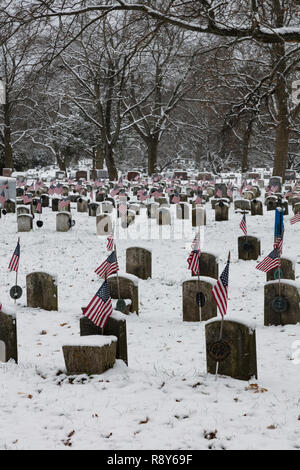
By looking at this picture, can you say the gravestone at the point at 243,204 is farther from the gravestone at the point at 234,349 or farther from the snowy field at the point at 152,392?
the gravestone at the point at 234,349

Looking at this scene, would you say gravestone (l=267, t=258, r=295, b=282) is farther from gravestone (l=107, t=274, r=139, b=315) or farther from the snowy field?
gravestone (l=107, t=274, r=139, b=315)

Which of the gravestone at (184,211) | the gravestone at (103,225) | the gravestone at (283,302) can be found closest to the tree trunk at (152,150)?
the gravestone at (184,211)

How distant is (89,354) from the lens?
489 cm

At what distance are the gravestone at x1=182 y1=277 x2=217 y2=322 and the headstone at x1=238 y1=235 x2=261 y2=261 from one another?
4.28 m

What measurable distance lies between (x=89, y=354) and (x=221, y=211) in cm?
1289

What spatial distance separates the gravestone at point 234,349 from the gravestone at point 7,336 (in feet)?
7.68

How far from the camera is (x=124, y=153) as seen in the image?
5222cm

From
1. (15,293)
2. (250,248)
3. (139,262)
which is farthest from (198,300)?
(250,248)

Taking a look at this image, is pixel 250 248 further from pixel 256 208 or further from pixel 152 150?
pixel 152 150

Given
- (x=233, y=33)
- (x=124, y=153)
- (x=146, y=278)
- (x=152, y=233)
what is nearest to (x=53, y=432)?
(x=146, y=278)

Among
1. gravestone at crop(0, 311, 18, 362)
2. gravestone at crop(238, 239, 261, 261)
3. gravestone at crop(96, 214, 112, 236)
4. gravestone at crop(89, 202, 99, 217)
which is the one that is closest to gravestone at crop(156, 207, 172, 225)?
gravestone at crop(96, 214, 112, 236)

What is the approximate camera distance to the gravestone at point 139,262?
10.1 meters

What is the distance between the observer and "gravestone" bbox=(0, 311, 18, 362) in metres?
5.54

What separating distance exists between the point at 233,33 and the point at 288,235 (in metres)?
7.44
